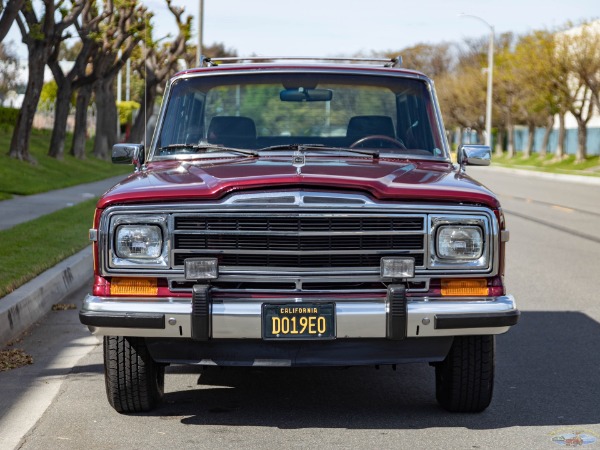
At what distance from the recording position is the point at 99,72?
39.9 m

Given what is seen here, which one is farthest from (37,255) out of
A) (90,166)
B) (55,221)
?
(90,166)

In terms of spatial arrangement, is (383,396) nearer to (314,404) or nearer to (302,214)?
(314,404)

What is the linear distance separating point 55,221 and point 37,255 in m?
4.73

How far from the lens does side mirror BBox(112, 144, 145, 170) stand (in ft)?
23.1

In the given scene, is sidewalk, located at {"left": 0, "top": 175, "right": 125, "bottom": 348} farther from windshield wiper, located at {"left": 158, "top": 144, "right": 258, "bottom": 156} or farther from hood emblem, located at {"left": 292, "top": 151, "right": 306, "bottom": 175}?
hood emblem, located at {"left": 292, "top": 151, "right": 306, "bottom": 175}

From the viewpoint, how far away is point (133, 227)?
5.57 m

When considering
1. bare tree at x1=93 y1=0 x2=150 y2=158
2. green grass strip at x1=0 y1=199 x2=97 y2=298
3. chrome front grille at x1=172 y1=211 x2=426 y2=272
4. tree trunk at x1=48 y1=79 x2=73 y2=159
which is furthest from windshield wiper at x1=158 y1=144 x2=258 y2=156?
tree trunk at x1=48 y1=79 x2=73 y2=159

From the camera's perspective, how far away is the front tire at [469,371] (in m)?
5.79

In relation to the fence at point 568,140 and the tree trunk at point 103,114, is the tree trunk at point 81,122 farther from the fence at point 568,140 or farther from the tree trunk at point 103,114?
the fence at point 568,140

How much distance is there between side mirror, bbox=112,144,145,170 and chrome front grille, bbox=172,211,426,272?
1.61 meters

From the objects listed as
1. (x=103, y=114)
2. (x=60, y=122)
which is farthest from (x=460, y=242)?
(x=103, y=114)

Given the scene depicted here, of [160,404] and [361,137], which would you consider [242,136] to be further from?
[160,404]
